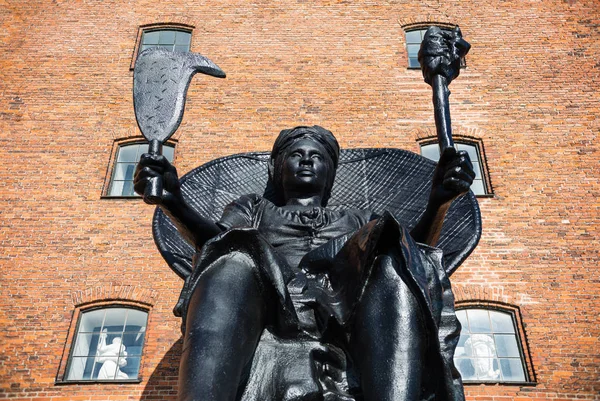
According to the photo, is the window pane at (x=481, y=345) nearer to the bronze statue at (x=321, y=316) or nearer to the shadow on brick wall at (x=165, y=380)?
the shadow on brick wall at (x=165, y=380)

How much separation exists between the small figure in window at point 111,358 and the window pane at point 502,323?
481 centimetres

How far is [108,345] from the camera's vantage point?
361 inches

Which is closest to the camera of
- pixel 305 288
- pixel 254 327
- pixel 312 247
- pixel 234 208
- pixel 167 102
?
pixel 254 327

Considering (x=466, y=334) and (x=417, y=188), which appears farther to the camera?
(x=466, y=334)

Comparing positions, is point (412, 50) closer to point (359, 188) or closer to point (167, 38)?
point (167, 38)

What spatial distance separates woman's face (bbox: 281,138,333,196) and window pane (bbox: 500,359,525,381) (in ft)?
17.1

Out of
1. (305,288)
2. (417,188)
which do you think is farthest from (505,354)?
(305,288)

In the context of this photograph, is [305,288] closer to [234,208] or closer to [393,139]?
[234,208]

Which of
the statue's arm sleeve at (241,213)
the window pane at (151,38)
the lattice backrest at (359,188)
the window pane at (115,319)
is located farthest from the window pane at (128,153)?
the statue's arm sleeve at (241,213)

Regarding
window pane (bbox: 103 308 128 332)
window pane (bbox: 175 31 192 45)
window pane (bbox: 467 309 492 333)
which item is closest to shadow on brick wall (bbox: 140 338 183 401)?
window pane (bbox: 103 308 128 332)

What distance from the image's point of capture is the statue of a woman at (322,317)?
2.84m

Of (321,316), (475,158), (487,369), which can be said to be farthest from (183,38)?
(321,316)

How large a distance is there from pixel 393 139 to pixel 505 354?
380 cm

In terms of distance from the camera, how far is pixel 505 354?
29.2 ft
